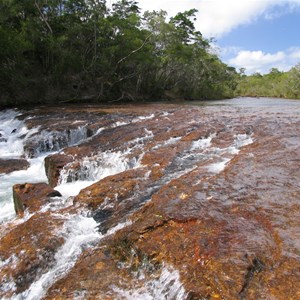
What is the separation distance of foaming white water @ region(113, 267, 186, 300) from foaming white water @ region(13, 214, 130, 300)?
912 mm

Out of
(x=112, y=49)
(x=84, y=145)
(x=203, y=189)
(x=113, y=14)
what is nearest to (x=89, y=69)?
(x=112, y=49)

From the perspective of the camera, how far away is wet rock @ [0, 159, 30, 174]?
9.61 metres

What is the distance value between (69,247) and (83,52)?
78.5ft

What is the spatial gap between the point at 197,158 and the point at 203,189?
2.37 metres

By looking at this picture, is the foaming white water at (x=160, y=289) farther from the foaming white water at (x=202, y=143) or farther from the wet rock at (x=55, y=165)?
the foaming white water at (x=202, y=143)

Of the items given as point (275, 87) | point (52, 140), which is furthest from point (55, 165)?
point (275, 87)

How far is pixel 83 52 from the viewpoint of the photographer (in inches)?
1018

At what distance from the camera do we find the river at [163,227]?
334cm

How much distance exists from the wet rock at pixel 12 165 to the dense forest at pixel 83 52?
1307cm

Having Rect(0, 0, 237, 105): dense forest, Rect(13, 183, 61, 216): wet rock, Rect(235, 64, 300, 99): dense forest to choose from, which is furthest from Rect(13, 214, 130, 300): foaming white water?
Rect(235, 64, 300, 99): dense forest

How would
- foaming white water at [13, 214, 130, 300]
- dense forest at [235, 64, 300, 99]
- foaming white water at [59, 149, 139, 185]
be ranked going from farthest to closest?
dense forest at [235, 64, 300, 99] < foaming white water at [59, 149, 139, 185] < foaming white water at [13, 214, 130, 300]

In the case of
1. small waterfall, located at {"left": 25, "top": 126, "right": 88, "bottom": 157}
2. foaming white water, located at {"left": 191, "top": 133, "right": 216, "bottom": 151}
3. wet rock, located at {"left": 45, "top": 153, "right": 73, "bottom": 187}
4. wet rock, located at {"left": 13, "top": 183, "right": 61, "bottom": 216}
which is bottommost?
small waterfall, located at {"left": 25, "top": 126, "right": 88, "bottom": 157}

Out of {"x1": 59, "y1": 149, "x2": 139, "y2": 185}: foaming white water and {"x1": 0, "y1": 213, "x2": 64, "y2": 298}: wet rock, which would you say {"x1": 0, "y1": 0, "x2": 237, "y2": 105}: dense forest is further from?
{"x1": 0, "y1": 213, "x2": 64, "y2": 298}: wet rock

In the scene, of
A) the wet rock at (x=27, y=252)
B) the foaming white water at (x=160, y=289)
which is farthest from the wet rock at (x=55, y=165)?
the foaming white water at (x=160, y=289)
